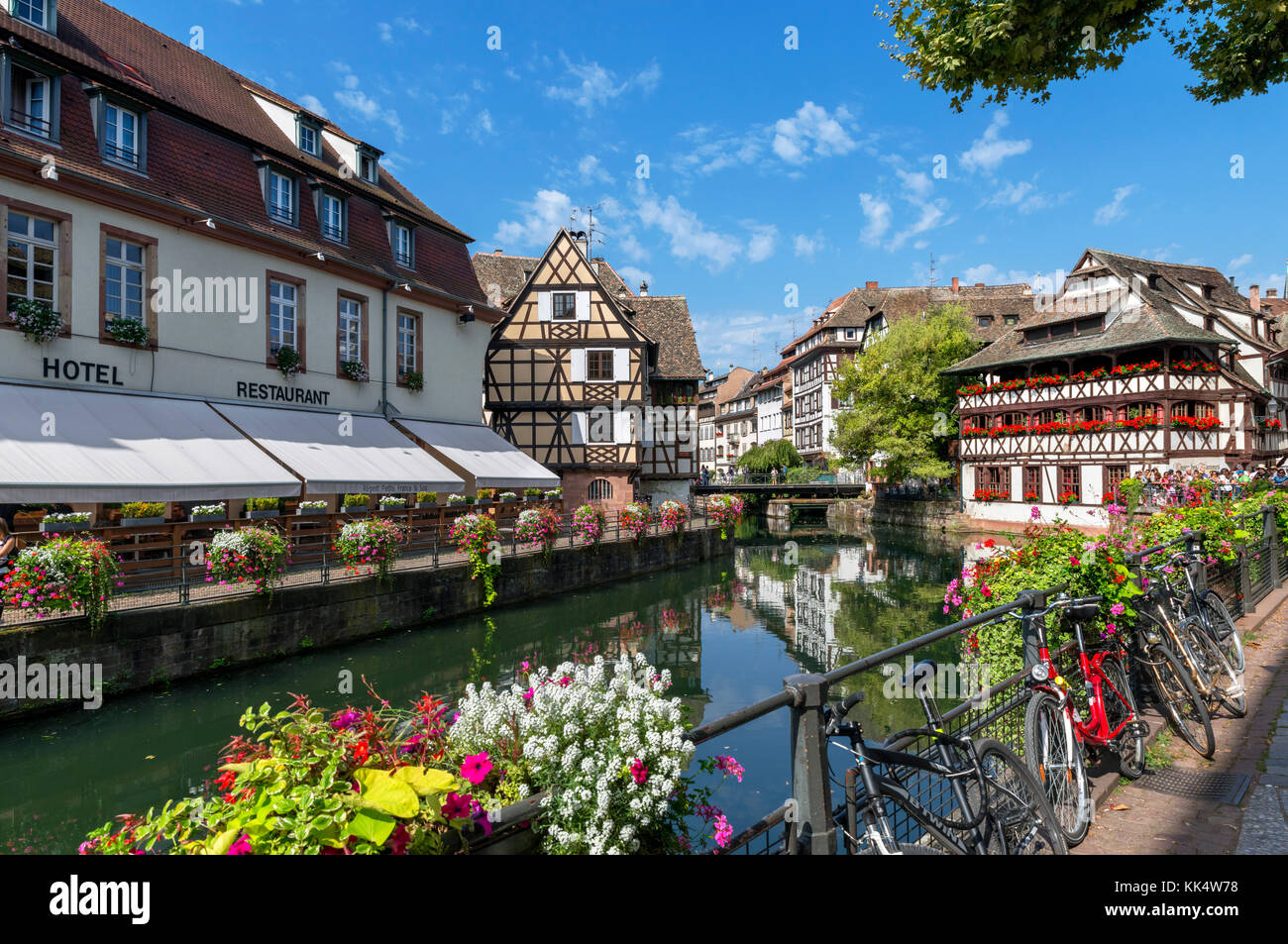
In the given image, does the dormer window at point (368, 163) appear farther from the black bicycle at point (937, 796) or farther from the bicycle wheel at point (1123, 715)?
the black bicycle at point (937, 796)

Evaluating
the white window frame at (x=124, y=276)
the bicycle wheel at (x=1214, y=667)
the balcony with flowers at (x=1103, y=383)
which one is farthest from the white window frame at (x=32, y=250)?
the balcony with flowers at (x=1103, y=383)

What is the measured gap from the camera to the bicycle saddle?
3.07 meters

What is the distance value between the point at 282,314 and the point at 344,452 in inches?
151

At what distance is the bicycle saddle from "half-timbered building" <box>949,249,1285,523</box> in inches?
1294

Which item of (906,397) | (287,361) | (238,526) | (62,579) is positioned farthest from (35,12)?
(906,397)

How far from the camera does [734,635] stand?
15.9m

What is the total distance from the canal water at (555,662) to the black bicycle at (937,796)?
395 cm

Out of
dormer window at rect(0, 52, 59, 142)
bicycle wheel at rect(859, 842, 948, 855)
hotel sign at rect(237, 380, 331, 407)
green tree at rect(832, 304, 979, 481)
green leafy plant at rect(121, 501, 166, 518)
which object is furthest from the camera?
green tree at rect(832, 304, 979, 481)

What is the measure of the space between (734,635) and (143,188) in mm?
14586

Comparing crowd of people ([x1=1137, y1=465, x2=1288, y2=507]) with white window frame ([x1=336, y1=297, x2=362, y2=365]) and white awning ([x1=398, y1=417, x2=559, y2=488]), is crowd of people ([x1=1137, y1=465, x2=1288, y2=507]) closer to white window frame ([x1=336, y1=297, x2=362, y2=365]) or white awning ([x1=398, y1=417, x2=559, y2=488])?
white awning ([x1=398, y1=417, x2=559, y2=488])

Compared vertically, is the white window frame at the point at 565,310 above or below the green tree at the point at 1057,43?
above

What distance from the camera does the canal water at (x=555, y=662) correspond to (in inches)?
288

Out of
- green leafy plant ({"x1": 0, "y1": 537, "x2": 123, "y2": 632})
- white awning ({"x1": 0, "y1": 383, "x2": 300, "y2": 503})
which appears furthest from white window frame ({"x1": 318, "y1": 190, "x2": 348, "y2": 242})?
green leafy plant ({"x1": 0, "y1": 537, "x2": 123, "y2": 632})
